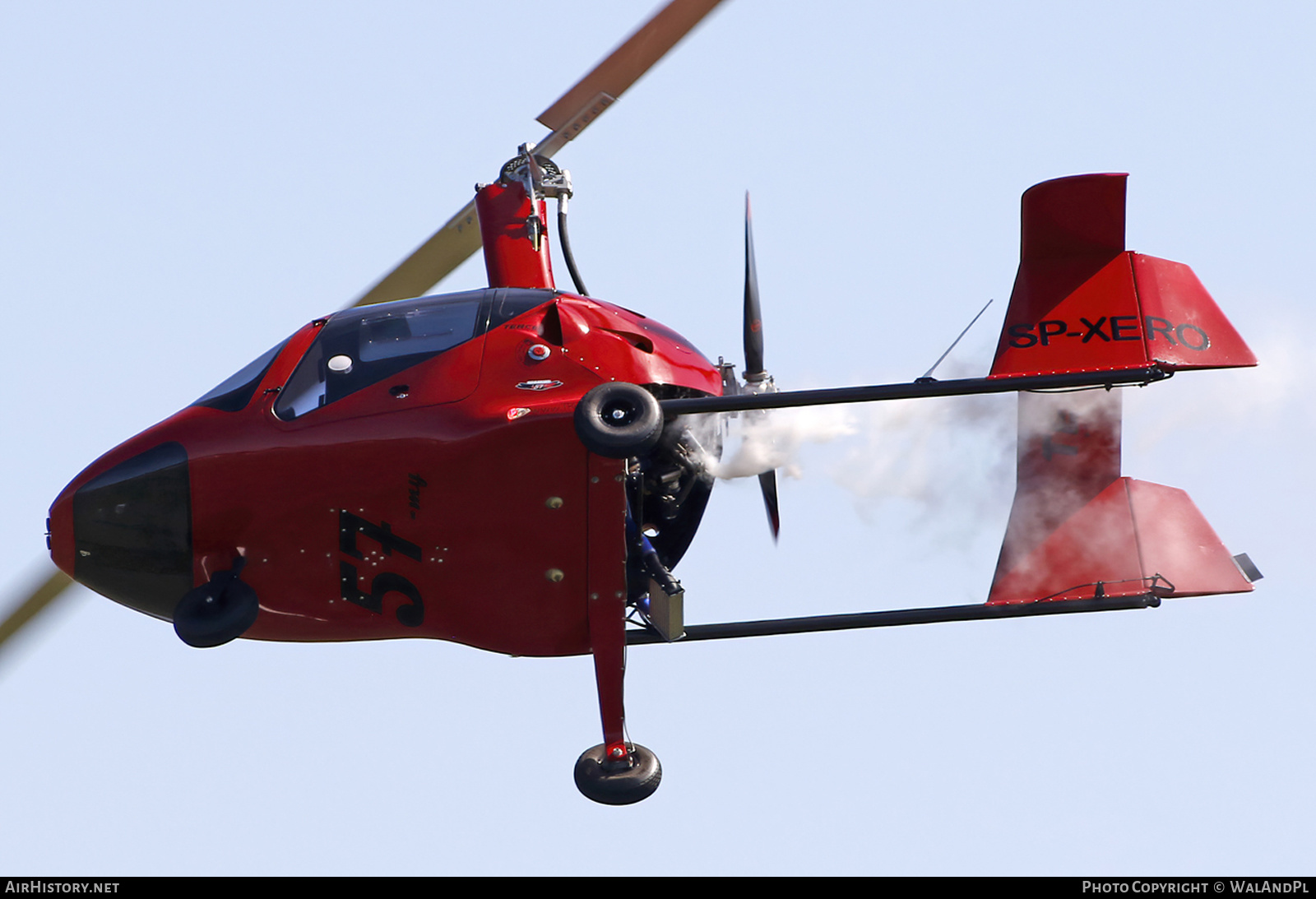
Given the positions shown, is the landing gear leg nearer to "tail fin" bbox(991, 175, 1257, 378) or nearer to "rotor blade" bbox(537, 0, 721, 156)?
"tail fin" bbox(991, 175, 1257, 378)

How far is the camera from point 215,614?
42.4ft

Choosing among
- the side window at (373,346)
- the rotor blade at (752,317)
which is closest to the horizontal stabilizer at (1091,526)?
the rotor blade at (752,317)

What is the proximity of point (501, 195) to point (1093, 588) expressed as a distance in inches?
253

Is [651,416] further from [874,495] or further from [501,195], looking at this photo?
[501,195]

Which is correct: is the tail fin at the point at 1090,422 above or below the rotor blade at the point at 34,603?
above

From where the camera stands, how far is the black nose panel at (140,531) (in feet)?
43.3

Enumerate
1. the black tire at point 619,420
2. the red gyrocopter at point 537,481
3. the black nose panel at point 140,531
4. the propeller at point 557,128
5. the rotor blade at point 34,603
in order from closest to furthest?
the black tire at point 619,420 → the red gyrocopter at point 537,481 → the black nose panel at point 140,531 → the rotor blade at point 34,603 → the propeller at point 557,128

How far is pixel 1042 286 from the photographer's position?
43.8 ft

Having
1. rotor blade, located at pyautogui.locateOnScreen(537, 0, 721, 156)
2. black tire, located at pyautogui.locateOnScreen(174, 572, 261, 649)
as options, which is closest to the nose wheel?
black tire, located at pyautogui.locateOnScreen(174, 572, 261, 649)

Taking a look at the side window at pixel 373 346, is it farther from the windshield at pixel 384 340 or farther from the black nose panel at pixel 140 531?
the black nose panel at pixel 140 531

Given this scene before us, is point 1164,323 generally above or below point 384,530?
above

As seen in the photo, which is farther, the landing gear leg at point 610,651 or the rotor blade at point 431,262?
the rotor blade at point 431,262

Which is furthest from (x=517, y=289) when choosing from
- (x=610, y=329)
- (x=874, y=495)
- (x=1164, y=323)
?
(x=1164, y=323)

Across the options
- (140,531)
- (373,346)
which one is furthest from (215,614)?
(373,346)
